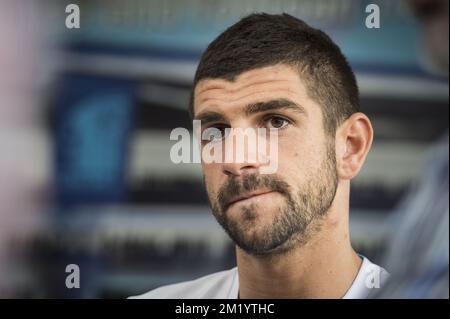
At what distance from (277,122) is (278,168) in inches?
5.6

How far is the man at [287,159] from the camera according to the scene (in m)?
1.90

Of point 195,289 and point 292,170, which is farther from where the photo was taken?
point 195,289

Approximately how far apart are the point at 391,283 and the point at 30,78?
1396 millimetres

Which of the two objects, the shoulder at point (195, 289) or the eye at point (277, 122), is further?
the shoulder at point (195, 289)

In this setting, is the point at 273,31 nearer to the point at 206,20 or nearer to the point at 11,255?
the point at 206,20

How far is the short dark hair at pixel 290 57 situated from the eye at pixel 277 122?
11 centimetres

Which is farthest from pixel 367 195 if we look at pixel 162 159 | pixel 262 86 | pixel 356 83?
pixel 162 159

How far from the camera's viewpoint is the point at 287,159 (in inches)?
75.8

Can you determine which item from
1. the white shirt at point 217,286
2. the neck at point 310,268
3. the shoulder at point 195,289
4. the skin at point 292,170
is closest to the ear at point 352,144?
the skin at point 292,170

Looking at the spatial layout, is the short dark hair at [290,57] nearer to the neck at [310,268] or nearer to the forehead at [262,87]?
the forehead at [262,87]

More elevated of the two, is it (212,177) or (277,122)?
(277,122)

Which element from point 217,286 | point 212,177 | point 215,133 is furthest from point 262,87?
point 217,286

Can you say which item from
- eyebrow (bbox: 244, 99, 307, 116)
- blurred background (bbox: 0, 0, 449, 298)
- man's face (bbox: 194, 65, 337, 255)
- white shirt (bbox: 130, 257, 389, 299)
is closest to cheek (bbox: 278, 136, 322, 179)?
man's face (bbox: 194, 65, 337, 255)

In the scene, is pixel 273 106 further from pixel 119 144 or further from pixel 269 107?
pixel 119 144
